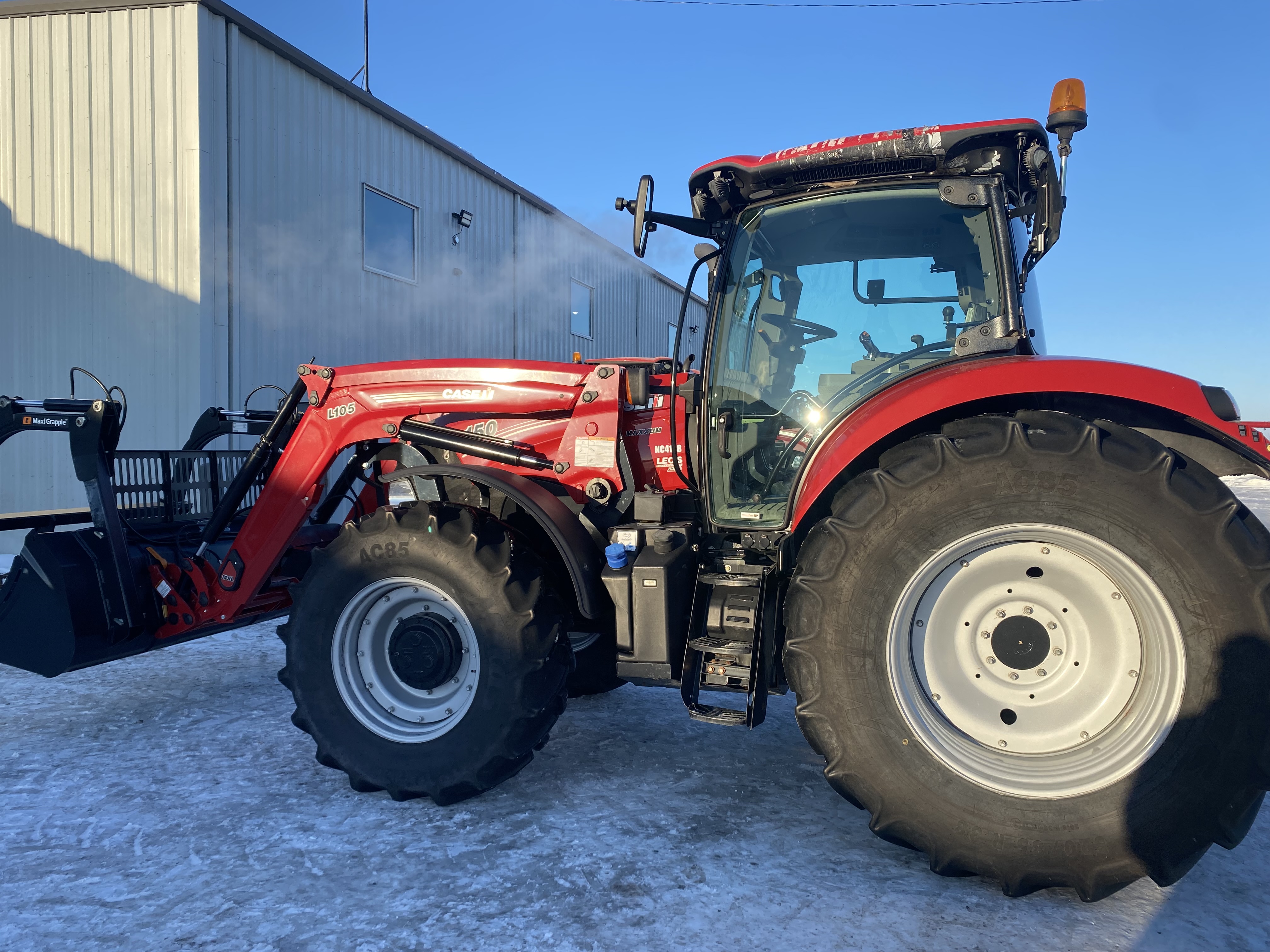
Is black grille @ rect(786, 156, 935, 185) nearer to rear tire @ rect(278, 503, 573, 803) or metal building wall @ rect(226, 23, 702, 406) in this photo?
rear tire @ rect(278, 503, 573, 803)

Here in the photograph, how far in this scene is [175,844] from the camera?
2.61 metres

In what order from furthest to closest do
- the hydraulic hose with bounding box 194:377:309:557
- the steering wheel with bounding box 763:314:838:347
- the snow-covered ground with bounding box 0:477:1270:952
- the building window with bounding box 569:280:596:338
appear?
the building window with bounding box 569:280:596:338 → the hydraulic hose with bounding box 194:377:309:557 → the steering wheel with bounding box 763:314:838:347 → the snow-covered ground with bounding box 0:477:1270:952

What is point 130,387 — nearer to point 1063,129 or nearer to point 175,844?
point 175,844

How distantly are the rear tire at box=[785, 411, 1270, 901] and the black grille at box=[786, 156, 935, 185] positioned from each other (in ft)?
3.13

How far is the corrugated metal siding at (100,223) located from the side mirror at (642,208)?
5891 millimetres

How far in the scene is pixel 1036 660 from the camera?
2.47m

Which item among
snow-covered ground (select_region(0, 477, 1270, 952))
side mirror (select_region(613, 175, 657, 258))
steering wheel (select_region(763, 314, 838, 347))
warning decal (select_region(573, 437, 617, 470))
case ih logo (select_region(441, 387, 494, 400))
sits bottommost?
snow-covered ground (select_region(0, 477, 1270, 952))

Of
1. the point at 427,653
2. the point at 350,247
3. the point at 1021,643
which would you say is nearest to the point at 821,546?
the point at 1021,643

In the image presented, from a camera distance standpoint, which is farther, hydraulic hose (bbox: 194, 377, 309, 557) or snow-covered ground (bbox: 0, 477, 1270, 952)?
hydraulic hose (bbox: 194, 377, 309, 557)

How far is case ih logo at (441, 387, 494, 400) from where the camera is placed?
3408 millimetres

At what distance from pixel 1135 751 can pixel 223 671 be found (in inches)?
177

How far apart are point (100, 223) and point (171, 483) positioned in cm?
507

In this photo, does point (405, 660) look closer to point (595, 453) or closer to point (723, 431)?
point (595, 453)

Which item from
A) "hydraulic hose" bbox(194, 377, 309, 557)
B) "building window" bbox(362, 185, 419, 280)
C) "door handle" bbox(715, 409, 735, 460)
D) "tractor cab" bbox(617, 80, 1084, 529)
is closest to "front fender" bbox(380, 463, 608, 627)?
"tractor cab" bbox(617, 80, 1084, 529)
